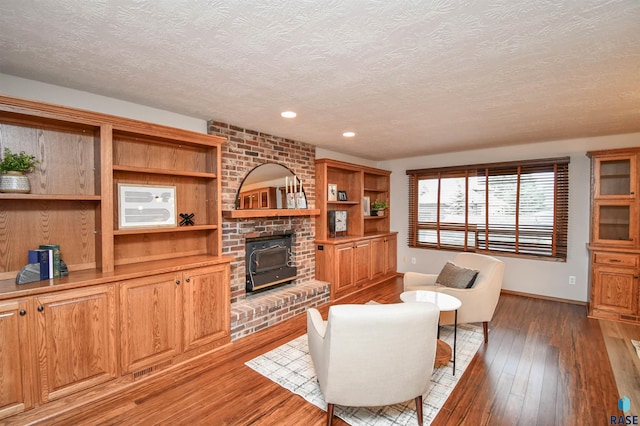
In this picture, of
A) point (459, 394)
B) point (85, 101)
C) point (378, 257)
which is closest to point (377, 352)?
point (459, 394)

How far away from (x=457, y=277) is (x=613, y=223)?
247cm

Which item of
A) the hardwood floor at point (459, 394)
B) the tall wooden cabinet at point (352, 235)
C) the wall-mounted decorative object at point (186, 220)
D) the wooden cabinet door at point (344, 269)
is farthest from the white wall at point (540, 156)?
the wooden cabinet door at point (344, 269)

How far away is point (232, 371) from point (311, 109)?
257 centimetres

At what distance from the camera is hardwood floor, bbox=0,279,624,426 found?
80.4 inches

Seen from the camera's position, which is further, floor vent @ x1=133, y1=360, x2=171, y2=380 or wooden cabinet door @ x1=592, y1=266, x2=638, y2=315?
wooden cabinet door @ x1=592, y1=266, x2=638, y2=315

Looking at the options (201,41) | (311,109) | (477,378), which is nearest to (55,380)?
(201,41)

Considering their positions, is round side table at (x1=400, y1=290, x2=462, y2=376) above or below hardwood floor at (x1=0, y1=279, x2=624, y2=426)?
above

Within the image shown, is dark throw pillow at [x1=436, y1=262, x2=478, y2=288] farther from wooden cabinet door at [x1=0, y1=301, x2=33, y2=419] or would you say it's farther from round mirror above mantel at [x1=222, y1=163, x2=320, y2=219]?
wooden cabinet door at [x1=0, y1=301, x2=33, y2=419]

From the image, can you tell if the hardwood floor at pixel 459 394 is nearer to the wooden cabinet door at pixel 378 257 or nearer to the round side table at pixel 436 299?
the round side table at pixel 436 299

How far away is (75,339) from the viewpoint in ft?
7.10

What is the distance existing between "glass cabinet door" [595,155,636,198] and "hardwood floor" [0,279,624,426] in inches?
76.9

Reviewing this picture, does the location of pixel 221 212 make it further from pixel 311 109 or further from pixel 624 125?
pixel 624 125

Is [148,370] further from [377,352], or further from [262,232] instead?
[377,352]

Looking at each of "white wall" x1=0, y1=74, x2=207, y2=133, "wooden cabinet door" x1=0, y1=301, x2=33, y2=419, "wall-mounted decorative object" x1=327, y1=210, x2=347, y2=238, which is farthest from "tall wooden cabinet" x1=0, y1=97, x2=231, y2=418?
"wall-mounted decorative object" x1=327, y1=210, x2=347, y2=238
